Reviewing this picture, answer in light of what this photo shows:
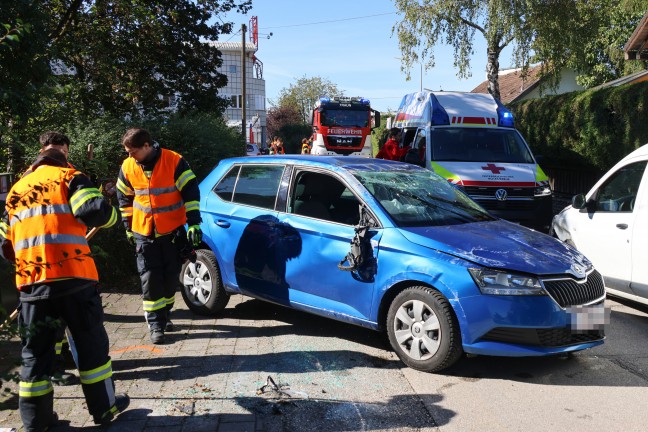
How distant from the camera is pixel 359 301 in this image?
5070 millimetres

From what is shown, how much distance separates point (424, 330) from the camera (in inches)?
184

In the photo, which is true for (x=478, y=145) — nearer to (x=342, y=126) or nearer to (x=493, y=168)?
(x=493, y=168)

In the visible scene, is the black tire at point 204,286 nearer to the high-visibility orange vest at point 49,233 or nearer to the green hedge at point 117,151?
the green hedge at point 117,151

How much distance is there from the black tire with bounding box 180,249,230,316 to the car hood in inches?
87.5

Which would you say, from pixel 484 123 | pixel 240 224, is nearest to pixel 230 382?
pixel 240 224

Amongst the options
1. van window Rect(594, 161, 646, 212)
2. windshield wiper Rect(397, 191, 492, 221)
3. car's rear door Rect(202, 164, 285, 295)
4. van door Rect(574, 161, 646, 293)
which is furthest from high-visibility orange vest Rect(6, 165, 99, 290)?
van window Rect(594, 161, 646, 212)

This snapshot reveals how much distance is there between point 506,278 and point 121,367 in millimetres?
3035

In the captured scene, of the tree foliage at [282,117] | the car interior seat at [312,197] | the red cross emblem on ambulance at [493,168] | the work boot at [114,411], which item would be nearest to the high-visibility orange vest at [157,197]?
the car interior seat at [312,197]

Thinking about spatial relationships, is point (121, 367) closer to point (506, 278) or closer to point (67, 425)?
point (67, 425)

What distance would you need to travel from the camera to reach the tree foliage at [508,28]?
69.4 feet

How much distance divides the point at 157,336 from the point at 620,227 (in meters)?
4.67

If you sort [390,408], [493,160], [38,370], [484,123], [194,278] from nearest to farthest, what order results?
[38,370]
[390,408]
[194,278]
[493,160]
[484,123]

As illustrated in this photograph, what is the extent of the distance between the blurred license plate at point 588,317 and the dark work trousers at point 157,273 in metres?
3.31

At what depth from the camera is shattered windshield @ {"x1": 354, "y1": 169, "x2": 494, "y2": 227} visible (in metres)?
5.24
